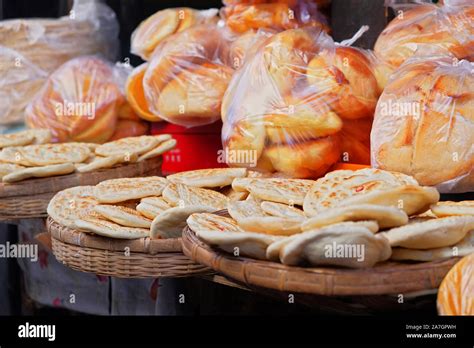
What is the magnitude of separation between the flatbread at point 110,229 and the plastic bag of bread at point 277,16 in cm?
143

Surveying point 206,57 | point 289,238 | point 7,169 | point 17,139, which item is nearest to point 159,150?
point 206,57

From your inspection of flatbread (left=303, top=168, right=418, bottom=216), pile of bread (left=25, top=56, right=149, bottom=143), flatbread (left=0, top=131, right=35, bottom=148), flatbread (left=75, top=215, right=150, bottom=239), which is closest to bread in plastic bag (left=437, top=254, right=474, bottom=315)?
flatbread (left=303, top=168, right=418, bottom=216)

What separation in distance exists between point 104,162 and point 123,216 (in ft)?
2.74

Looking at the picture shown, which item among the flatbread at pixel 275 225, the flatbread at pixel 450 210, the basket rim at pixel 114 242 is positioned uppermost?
the flatbread at pixel 450 210

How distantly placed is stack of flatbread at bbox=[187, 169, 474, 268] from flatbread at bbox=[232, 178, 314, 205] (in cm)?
12

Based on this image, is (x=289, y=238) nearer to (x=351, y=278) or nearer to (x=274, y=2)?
(x=351, y=278)

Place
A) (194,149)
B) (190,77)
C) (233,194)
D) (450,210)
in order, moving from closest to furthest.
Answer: (450,210) < (233,194) < (190,77) < (194,149)

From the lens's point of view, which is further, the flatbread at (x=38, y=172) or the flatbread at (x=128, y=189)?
the flatbread at (x=38, y=172)

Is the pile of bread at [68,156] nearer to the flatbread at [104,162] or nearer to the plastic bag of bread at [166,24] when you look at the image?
the flatbread at [104,162]

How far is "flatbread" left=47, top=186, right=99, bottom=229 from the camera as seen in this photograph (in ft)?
8.51

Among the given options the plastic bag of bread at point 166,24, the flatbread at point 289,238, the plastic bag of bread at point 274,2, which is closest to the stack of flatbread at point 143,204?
the flatbread at point 289,238

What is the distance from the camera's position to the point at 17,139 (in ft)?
12.0

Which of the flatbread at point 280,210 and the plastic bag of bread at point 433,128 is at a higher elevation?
the plastic bag of bread at point 433,128

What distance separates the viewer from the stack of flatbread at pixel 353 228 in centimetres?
165
